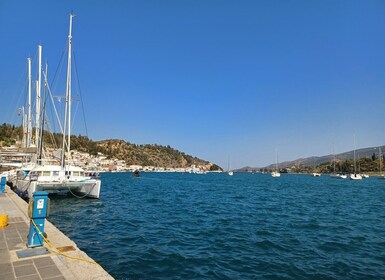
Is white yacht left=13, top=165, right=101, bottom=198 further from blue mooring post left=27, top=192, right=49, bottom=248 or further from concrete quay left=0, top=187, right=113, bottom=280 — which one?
blue mooring post left=27, top=192, right=49, bottom=248

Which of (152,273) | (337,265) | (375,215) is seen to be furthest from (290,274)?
(375,215)

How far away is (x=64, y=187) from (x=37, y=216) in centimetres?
1982

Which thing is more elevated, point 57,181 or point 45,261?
point 57,181

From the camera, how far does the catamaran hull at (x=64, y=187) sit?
957 inches

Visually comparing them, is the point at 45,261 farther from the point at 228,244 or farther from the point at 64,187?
the point at 64,187

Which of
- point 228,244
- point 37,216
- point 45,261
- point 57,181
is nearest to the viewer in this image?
point 45,261

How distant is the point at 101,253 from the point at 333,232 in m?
12.8

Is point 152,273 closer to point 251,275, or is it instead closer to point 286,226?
point 251,275

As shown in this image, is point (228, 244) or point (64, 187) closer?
point (228, 244)

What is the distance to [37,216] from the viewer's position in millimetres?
7875

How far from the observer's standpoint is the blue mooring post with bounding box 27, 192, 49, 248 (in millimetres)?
7680

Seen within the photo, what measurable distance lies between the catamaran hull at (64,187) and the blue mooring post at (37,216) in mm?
18403

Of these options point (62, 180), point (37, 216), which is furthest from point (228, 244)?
point (62, 180)

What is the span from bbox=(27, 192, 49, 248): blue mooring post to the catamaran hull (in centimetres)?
1840
